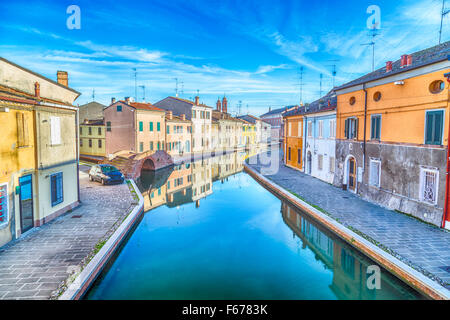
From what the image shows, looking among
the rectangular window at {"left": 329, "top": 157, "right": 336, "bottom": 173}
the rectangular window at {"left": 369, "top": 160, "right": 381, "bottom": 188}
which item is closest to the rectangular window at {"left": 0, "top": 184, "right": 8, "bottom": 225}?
the rectangular window at {"left": 369, "top": 160, "right": 381, "bottom": 188}

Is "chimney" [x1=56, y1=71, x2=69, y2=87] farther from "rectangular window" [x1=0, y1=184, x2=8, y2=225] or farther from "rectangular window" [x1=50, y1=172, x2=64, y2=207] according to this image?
"rectangular window" [x1=0, y1=184, x2=8, y2=225]

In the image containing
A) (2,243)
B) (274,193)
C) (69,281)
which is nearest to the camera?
(69,281)

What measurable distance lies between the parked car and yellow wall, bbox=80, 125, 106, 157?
15.3 metres

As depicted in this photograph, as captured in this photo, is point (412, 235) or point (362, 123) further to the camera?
point (362, 123)

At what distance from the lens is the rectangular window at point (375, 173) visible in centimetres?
1576

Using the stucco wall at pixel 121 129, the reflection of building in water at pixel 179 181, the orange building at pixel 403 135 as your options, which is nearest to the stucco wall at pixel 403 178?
the orange building at pixel 403 135

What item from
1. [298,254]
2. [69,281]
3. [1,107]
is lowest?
[298,254]

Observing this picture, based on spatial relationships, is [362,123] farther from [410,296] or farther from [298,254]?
[410,296]

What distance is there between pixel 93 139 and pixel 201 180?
17464 mm

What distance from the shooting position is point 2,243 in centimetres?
961

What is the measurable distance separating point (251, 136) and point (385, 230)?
66.5 metres

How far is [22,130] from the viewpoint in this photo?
10.6 meters

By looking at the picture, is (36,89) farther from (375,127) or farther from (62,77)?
(375,127)

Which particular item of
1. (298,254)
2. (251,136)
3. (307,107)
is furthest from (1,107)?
(251,136)
